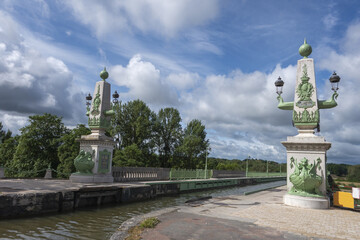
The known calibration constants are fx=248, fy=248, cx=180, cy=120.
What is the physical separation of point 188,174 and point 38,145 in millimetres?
20375

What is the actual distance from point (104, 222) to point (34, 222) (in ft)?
8.29

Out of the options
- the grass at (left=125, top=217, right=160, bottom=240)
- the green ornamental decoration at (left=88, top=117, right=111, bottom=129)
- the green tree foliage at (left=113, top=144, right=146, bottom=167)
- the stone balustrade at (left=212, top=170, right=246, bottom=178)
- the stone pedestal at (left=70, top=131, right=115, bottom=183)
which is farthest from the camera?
the stone balustrade at (left=212, top=170, right=246, bottom=178)

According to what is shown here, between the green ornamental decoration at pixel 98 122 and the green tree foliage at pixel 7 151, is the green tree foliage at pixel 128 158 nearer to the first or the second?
the green tree foliage at pixel 7 151

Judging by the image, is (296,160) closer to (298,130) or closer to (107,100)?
(298,130)

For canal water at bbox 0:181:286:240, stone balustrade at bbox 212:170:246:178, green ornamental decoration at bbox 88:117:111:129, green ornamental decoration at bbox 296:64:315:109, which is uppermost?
green ornamental decoration at bbox 296:64:315:109

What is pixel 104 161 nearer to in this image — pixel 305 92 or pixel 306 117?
pixel 306 117

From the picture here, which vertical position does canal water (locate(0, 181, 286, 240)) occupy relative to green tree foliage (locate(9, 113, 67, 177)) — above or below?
below

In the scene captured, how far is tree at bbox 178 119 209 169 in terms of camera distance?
4550 cm

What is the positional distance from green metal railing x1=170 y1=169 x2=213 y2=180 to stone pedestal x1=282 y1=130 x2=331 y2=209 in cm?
1494

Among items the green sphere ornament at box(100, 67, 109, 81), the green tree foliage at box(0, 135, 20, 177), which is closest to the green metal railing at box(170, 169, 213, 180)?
the green sphere ornament at box(100, 67, 109, 81)

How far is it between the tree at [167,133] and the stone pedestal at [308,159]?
A: 35255mm

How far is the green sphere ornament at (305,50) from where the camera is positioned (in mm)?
12727

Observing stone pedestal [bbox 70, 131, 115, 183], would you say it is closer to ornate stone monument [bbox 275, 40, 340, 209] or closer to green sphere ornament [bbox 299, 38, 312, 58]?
ornate stone monument [bbox 275, 40, 340, 209]

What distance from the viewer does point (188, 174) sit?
2794cm
